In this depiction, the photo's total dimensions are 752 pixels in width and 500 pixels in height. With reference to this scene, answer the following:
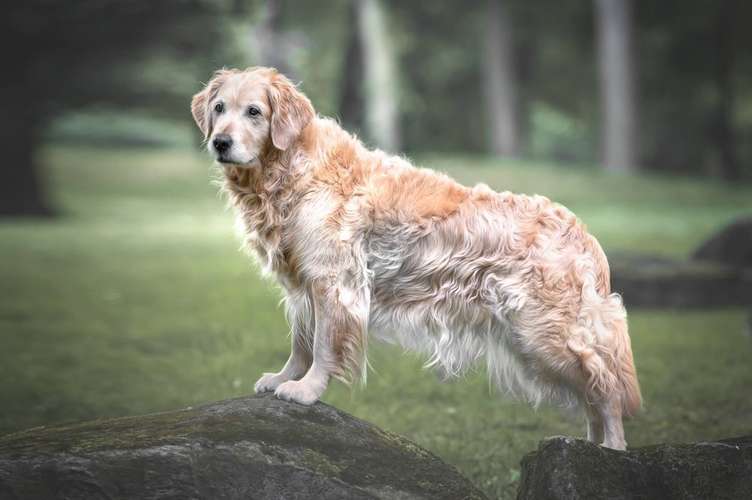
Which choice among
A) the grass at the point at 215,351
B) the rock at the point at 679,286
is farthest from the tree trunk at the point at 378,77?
the rock at the point at 679,286

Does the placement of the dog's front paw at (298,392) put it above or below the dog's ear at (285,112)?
below

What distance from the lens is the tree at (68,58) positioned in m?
16.3

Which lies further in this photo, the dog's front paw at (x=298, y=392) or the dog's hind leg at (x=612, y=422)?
the dog's hind leg at (x=612, y=422)

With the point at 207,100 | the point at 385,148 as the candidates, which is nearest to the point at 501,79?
the point at 385,148

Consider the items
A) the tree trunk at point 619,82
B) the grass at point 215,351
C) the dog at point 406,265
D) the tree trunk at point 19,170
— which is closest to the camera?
the dog at point 406,265

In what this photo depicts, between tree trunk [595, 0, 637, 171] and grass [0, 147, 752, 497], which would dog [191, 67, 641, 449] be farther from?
tree trunk [595, 0, 637, 171]

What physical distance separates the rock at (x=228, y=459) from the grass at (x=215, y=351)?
0.92 metres

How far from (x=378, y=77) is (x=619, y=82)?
19.0 ft

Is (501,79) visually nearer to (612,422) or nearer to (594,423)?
(594,423)

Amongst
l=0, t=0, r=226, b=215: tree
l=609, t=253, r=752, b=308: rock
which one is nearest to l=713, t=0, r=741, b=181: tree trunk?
l=0, t=0, r=226, b=215: tree

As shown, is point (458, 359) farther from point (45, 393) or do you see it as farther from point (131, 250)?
point (131, 250)

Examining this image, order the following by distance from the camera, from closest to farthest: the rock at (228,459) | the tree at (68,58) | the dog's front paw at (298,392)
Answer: the rock at (228,459)
the dog's front paw at (298,392)
the tree at (68,58)

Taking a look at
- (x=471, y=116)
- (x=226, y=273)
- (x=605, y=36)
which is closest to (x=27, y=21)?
(x=226, y=273)

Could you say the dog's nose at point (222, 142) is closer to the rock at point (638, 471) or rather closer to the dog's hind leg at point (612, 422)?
the rock at point (638, 471)
